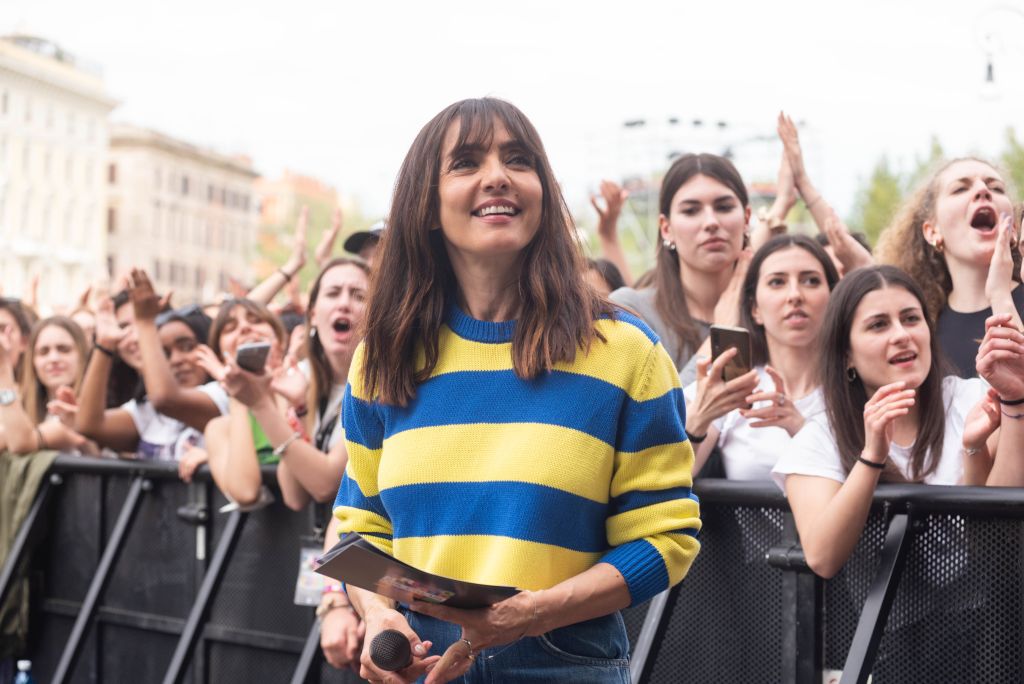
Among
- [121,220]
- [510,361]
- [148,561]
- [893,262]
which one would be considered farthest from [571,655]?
[121,220]

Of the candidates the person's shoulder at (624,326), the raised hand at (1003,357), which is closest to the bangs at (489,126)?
the person's shoulder at (624,326)

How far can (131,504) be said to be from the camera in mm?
6703

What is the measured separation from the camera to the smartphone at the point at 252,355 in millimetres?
4980

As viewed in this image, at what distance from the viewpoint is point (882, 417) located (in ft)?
12.1

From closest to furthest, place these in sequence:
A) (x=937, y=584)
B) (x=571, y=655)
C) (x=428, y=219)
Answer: (x=571, y=655)
(x=428, y=219)
(x=937, y=584)

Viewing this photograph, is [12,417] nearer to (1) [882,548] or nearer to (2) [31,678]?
(2) [31,678]

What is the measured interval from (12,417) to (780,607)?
4714 mm

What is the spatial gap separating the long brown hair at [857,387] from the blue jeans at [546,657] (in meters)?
1.38

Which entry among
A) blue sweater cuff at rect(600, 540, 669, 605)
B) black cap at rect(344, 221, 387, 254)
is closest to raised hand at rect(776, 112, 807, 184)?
black cap at rect(344, 221, 387, 254)

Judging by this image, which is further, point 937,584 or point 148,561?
point 148,561

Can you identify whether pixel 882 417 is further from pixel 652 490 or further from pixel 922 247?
pixel 922 247

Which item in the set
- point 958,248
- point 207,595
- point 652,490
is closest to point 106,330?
point 207,595

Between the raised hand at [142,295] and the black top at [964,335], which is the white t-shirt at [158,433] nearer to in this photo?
the raised hand at [142,295]

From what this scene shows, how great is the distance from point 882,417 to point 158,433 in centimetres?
437
